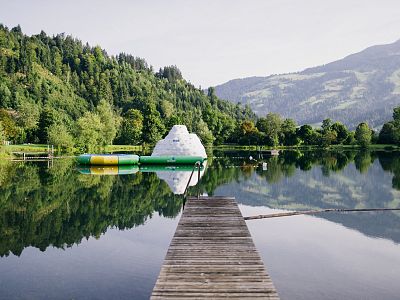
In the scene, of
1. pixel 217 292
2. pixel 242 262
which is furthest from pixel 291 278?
pixel 217 292

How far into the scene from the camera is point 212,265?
488 inches

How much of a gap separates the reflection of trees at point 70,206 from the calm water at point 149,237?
0.21 feet

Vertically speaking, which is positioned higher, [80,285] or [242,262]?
[242,262]

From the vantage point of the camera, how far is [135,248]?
18688 mm

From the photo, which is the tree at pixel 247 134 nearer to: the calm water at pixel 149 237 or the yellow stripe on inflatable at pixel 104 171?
the yellow stripe on inflatable at pixel 104 171

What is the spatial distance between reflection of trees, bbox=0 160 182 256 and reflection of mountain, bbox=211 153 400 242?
22.4 ft

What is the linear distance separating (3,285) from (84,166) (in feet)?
153

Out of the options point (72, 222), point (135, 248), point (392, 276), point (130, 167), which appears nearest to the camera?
point (392, 276)

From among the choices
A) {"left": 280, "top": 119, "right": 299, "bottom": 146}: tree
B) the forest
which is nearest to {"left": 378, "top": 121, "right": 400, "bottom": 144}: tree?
the forest

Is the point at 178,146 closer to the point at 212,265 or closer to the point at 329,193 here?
the point at 329,193

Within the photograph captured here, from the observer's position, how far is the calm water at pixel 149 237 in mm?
13984

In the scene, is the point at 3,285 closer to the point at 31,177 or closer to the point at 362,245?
the point at 362,245

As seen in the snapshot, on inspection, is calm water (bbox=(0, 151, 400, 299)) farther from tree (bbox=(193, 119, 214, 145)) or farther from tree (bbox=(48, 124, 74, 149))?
tree (bbox=(193, 119, 214, 145))

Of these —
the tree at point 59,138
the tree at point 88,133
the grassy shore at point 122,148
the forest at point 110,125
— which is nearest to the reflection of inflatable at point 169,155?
the grassy shore at point 122,148
